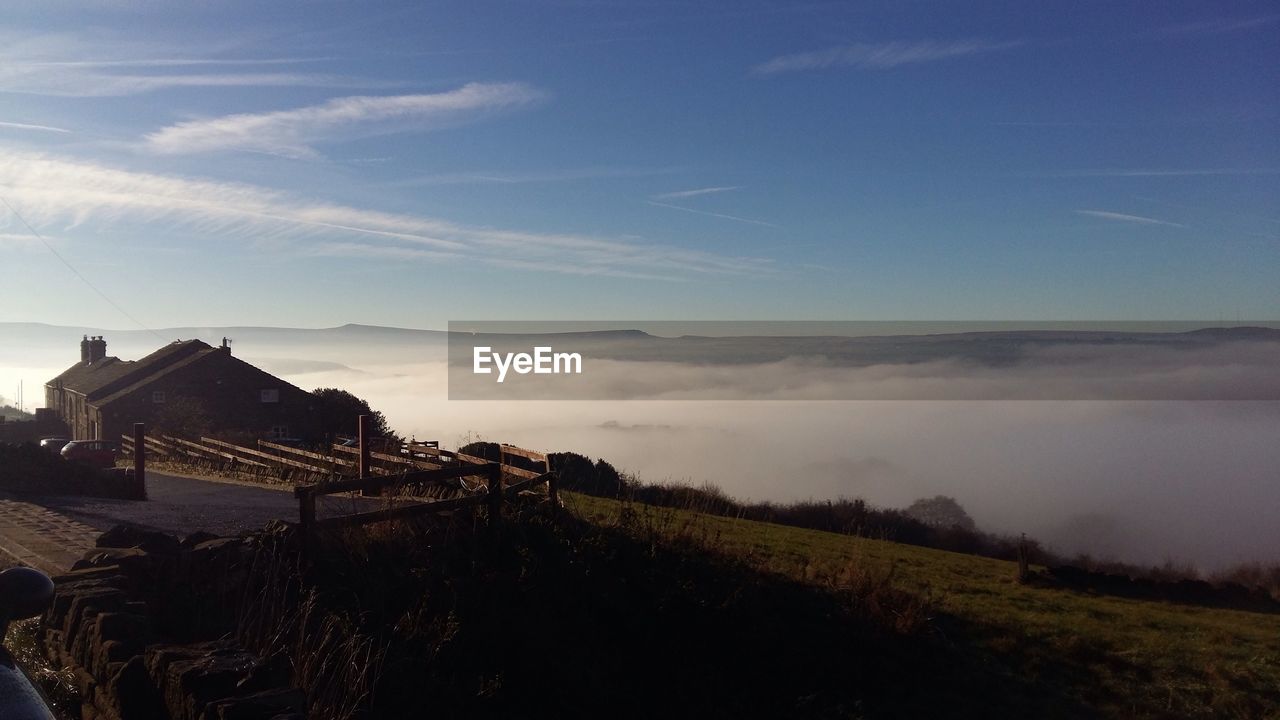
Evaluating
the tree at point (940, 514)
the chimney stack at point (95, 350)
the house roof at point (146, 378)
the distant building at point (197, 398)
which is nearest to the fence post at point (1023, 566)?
the tree at point (940, 514)

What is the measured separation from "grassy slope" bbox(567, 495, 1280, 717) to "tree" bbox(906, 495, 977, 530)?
32.6 ft

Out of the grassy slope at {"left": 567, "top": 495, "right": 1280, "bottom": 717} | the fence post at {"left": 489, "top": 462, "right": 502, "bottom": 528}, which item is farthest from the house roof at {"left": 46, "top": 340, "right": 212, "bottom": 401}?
the fence post at {"left": 489, "top": 462, "right": 502, "bottom": 528}

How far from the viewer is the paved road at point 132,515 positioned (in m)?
11.7

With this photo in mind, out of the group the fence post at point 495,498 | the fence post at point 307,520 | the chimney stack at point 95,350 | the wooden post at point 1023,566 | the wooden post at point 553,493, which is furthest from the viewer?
the chimney stack at point 95,350

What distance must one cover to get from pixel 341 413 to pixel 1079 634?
43.8 metres

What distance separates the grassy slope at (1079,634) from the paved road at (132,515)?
590cm

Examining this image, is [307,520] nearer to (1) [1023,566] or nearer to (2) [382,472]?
(2) [382,472]

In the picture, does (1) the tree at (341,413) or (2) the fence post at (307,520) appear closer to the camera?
(2) the fence post at (307,520)

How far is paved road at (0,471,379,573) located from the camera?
11727 millimetres

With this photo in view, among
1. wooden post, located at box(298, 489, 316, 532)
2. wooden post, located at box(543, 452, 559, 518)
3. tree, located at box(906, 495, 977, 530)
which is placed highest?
wooden post, located at box(298, 489, 316, 532)

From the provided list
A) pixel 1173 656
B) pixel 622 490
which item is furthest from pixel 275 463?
pixel 1173 656

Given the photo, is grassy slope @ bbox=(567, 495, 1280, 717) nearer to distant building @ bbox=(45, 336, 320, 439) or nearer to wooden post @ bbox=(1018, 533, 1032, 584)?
wooden post @ bbox=(1018, 533, 1032, 584)

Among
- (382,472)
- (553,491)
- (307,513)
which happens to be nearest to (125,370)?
(382,472)

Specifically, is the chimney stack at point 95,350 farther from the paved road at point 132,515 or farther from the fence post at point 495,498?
the fence post at point 495,498
